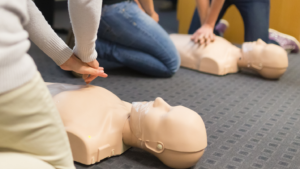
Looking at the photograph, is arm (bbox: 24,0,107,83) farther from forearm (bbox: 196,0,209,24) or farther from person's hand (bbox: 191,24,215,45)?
forearm (bbox: 196,0,209,24)

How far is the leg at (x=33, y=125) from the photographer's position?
20.1 inches

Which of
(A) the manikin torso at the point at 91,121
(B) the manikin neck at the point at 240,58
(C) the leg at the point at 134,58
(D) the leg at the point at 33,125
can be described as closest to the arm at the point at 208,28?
(B) the manikin neck at the point at 240,58

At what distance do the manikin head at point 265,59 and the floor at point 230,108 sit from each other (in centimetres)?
6

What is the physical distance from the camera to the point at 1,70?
18.9 inches

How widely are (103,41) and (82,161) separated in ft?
3.05

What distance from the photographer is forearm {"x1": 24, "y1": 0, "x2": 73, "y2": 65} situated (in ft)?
2.77

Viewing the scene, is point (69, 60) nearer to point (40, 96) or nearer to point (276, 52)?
point (40, 96)

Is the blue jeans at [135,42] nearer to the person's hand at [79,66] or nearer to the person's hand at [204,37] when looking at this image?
the person's hand at [204,37]

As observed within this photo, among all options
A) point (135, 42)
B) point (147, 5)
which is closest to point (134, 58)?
point (135, 42)

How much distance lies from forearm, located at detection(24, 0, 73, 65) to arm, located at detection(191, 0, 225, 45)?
1.00m

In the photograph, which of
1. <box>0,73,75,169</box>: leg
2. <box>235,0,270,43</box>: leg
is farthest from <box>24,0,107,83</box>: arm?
<box>235,0,270,43</box>: leg

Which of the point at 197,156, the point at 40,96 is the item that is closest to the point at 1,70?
the point at 40,96

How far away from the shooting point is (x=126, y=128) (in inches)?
35.2

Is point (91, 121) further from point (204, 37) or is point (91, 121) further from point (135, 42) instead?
point (204, 37)
